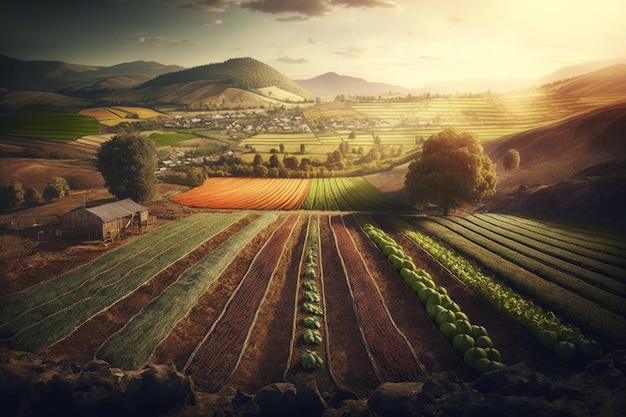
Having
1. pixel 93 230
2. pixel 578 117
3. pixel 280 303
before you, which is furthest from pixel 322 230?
pixel 578 117

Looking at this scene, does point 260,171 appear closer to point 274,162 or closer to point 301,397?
point 274,162

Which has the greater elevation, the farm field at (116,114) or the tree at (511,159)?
the farm field at (116,114)

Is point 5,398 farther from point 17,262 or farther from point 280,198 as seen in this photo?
point 280,198

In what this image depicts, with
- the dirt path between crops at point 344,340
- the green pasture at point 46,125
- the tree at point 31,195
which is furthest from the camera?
the green pasture at point 46,125

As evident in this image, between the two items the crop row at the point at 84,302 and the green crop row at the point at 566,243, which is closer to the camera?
the crop row at the point at 84,302

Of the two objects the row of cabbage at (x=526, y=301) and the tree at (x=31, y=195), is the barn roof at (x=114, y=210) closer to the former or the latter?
the tree at (x=31, y=195)

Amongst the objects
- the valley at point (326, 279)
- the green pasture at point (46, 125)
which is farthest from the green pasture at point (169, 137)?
the green pasture at point (46, 125)
